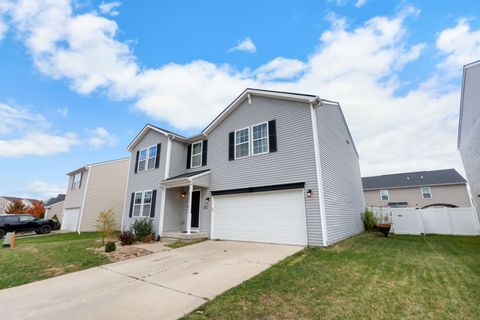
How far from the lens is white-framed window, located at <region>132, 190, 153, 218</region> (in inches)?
533

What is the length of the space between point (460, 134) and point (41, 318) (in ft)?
72.7

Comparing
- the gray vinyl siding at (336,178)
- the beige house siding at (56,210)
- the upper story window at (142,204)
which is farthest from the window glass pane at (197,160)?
the beige house siding at (56,210)

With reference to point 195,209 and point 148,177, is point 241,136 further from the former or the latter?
point 148,177

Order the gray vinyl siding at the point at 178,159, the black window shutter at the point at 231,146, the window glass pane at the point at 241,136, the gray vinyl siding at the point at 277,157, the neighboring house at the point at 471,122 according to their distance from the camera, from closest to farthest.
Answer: the gray vinyl siding at the point at 277,157
the neighboring house at the point at 471,122
the window glass pane at the point at 241,136
the black window shutter at the point at 231,146
the gray vinyl siding at the point at 178,159

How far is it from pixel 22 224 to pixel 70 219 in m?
3.32

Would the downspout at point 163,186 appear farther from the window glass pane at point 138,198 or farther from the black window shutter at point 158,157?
the window glass pane at point 138,198

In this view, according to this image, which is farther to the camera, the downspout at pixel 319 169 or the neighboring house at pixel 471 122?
the neighboring house at pixel 471 122

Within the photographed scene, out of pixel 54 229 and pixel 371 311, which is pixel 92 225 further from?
pixel 371 311

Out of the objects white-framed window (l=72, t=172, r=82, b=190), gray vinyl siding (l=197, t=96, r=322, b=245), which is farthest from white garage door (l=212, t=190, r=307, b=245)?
white-framed window (l=72, t=172, r=82, b=190)

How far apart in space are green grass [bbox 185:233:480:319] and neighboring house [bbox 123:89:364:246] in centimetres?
279

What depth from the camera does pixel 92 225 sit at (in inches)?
731

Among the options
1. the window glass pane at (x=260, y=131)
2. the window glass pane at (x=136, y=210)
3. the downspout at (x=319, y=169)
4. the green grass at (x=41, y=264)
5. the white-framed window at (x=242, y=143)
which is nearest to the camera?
the green grass at (x=41, y=264)

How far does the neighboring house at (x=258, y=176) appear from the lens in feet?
28.7

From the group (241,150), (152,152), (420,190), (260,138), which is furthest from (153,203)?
(420,190)
